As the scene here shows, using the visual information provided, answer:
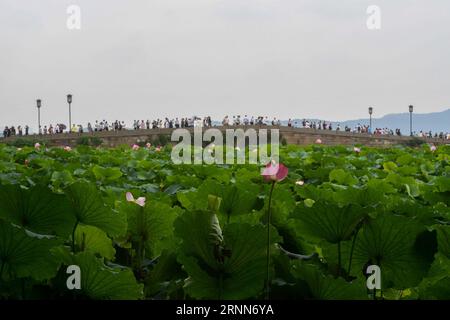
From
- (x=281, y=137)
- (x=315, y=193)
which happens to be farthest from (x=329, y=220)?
(x=281, y=137)

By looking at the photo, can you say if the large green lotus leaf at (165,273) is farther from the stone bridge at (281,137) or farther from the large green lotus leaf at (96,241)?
the stone bridge at (281,137)

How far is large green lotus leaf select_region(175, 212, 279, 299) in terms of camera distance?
900 mm

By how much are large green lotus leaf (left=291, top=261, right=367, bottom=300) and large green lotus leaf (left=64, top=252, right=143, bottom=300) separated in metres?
0.22

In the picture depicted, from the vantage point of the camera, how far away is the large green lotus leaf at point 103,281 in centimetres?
88

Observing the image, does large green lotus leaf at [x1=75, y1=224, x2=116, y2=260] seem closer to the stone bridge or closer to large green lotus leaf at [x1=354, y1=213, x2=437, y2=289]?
large green lotus leaf at [x1=354, y1=213, x2=437, y2=289]

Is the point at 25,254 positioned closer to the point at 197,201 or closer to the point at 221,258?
the point at 221,258

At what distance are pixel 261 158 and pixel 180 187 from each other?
292cm

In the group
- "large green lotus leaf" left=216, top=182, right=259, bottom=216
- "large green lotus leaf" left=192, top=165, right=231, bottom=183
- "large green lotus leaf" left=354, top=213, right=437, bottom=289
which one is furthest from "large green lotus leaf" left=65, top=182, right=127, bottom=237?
"large green lotus leaf" left=192, top=165, right=231, bottom=183

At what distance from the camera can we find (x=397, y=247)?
3.22ft

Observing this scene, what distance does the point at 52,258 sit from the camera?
904mm
